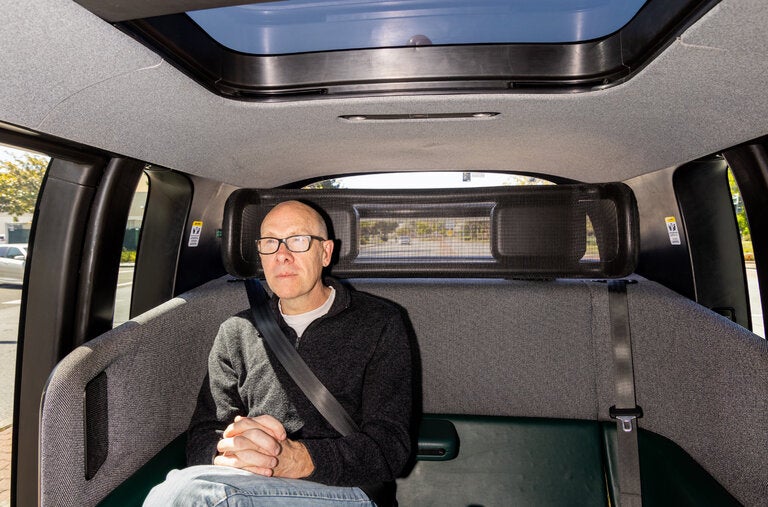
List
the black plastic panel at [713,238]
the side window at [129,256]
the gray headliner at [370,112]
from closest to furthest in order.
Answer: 1. the gray headliner at [370,112]
2. the side window at [129,256]
3. the black plastic panel at [713,238]

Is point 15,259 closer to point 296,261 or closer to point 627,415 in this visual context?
point 296,261

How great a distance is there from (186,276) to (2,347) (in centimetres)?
288

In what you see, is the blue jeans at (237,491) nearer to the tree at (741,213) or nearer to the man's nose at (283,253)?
the man's nose at (283,253)

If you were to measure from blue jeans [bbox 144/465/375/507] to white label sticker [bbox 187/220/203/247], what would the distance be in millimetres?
1450

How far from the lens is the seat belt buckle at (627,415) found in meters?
2.22

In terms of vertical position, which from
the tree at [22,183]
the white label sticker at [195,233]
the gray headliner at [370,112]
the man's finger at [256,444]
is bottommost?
the man's finger at [256,444]

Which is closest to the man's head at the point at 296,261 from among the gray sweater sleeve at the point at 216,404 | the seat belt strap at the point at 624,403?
the gray sweater sleeve at the point at 216,404

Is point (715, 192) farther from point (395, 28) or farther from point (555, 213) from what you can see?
point (395, 28)

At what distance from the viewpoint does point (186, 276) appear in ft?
8.92

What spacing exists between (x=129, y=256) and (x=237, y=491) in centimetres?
142

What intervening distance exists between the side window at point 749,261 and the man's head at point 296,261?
1.81 m

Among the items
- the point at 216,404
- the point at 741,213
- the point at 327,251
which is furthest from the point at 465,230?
the point at 216,404

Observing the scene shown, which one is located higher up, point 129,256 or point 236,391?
point 129,256

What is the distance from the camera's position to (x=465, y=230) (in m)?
2.38
